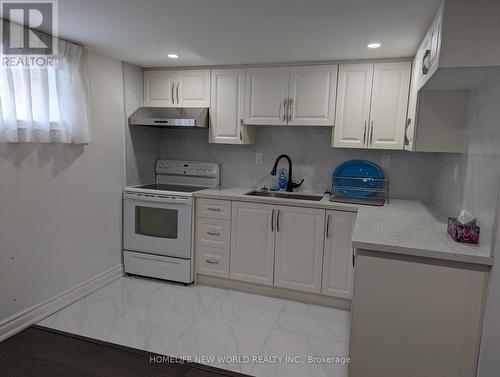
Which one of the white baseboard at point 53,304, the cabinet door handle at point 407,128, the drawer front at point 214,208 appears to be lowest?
the white baseboard at point 53,304

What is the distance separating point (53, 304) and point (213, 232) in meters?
1.40

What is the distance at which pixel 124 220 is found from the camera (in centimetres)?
340

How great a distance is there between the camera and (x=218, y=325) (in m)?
2.56

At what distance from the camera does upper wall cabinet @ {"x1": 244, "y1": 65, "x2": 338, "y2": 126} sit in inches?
119

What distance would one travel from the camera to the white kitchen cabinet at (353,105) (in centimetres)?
292

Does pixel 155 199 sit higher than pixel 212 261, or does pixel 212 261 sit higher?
pixel 155 199

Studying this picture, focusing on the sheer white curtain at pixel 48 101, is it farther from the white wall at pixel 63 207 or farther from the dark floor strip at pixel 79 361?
the dark floor strip at pixel 79 361

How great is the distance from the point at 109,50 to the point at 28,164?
1.15 metres

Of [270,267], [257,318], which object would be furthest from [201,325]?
[270,267]

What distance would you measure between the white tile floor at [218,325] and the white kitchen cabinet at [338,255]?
0.67ft

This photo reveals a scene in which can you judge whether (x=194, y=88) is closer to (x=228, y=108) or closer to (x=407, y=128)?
(x=228, y=108)

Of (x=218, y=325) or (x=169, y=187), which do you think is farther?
(x=169, y=187)

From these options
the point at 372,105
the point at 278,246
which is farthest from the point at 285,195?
the point at 372,105

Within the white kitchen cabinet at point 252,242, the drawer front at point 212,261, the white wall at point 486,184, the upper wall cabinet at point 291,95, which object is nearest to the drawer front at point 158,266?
the drawer front at point 212,261
